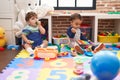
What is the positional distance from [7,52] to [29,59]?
61cm

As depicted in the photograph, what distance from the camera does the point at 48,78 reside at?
7.55 feet

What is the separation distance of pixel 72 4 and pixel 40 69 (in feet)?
7.42

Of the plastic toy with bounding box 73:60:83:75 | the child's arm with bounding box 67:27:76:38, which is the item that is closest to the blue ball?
the plastic toy with bounding box 73:60:83:75

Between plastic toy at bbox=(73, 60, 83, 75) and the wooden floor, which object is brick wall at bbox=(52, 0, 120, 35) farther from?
plastic toy at bbox=(73, 60, 83, 75)

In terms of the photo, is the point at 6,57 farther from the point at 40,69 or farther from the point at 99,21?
the point at 99,21

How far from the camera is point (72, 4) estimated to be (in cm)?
454

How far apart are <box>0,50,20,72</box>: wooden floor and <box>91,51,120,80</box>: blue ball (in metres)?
1.24

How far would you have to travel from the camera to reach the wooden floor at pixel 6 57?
9.25 ft

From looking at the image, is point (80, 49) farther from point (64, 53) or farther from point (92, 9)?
point (92, 9)

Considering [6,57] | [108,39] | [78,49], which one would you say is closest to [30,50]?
[6,57]

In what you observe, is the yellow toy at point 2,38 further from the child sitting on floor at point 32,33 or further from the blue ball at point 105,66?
the blue ball at point 105,66

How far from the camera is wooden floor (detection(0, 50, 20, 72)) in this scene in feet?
9.25

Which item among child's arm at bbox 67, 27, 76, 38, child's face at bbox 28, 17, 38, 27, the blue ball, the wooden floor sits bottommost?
the wooden floor

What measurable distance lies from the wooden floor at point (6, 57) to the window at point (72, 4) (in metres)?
1.41
